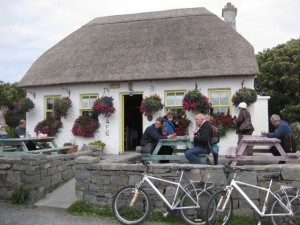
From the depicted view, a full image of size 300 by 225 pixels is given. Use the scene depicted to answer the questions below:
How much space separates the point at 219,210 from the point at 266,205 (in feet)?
2.48

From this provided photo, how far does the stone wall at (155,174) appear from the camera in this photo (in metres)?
6.10

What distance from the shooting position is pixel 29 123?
1482cm

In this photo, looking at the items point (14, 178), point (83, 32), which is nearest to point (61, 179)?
point (14, 178)

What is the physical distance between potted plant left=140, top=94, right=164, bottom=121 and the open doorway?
200 cm

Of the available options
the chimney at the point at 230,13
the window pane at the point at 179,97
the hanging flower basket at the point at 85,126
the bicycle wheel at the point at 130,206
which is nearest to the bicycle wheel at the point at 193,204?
the bicycle wheel at the point at 130,206

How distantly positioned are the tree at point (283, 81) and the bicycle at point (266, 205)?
47.6 ft

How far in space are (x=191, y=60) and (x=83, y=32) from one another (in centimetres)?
660

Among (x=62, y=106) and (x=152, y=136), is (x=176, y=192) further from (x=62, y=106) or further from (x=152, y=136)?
(x=62, y=106)

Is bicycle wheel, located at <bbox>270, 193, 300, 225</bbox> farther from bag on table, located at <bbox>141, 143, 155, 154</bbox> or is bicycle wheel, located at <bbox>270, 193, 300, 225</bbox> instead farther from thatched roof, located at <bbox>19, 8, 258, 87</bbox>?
thatched roof, located at <bbox>19, 8, 258, 87</bbox>

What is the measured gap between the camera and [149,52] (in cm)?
1408

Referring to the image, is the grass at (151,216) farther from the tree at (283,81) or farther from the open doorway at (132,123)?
the tree at (283,81)

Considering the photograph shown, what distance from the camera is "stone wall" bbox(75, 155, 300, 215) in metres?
6.10

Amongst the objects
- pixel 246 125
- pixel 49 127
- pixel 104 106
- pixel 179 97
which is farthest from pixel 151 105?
pixel 49 127

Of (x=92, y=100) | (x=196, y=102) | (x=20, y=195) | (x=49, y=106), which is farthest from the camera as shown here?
(x=49, y=106)
